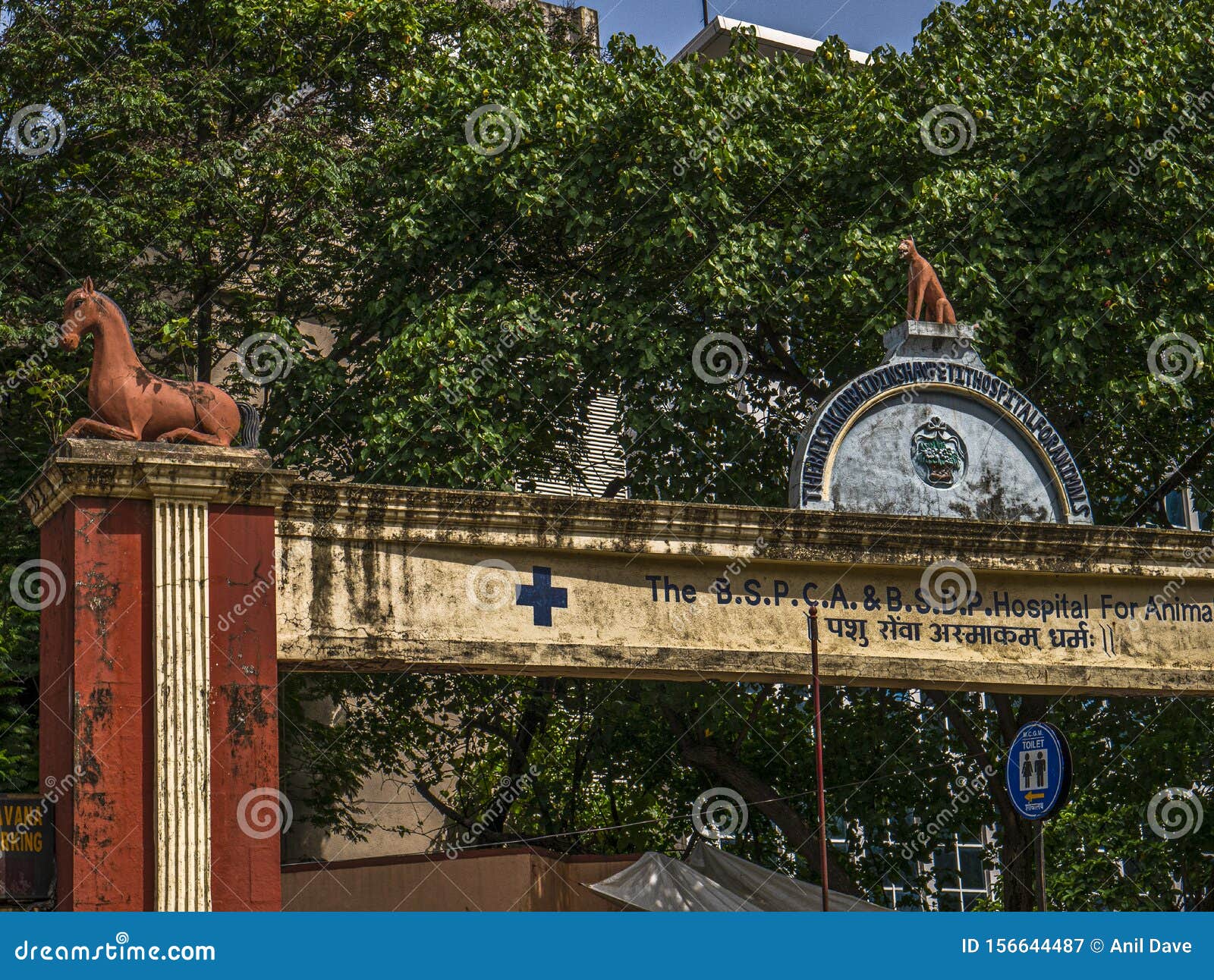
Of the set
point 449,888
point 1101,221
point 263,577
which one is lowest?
point 449,888

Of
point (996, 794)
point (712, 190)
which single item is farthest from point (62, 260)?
point (996, 794)

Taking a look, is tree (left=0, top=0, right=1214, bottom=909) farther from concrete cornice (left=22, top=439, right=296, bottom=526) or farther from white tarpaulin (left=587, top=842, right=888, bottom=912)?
concrete cornice (left=22, top=439, right=296, bottom=526)

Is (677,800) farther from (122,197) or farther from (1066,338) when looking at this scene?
(122,197)

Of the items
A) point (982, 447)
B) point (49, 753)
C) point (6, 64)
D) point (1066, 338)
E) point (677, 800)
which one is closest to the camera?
point (49, 753)

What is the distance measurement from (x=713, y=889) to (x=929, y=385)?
19.7 feet

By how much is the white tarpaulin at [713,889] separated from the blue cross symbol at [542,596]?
5.16 m

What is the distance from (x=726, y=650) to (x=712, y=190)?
6.41 meters

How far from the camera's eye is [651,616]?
10.7m

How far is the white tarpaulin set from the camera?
1521cm

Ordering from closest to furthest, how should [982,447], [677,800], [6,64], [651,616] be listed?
[651,616] < [982,447] < [6,64] < [677,800]

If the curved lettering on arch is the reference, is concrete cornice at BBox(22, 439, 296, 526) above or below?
below

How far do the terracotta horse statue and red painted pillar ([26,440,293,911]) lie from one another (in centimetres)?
26

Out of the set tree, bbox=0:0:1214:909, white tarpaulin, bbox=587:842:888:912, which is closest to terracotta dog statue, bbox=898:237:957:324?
tree, bbox=0:0:1214:909

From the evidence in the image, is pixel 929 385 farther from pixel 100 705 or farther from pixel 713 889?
pixel 100 705
